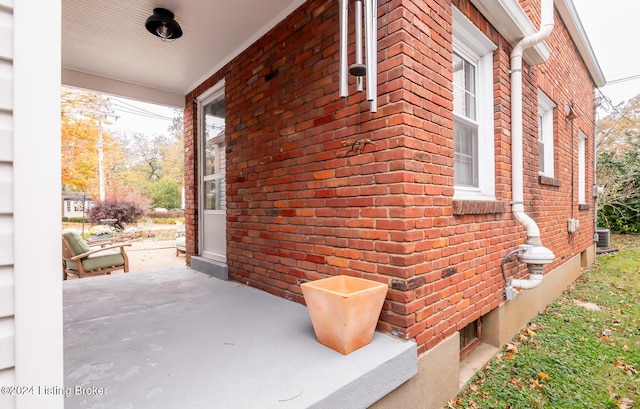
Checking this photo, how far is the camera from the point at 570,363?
2.77 m

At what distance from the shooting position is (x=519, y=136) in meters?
3.13

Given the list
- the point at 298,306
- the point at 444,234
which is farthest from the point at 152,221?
the point at 444,234

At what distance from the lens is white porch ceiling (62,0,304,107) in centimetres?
282

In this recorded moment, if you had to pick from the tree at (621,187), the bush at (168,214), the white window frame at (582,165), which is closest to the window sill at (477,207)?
the white window frame at (582,165)

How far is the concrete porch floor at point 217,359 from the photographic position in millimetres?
1431

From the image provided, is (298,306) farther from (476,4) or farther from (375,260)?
(476,4)

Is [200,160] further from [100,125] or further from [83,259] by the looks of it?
[100,125]

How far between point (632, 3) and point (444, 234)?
12.2m

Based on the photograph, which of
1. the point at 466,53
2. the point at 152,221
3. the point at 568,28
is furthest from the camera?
the point at 152,221

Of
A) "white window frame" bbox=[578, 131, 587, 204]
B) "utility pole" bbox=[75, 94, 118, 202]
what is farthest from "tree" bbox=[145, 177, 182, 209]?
"white window frame" bbox=[578, 131, 587, 204]

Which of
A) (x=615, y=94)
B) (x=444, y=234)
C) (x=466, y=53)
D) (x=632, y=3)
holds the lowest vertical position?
(x=444, y=234)

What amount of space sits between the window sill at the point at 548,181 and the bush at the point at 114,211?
45.5 feet

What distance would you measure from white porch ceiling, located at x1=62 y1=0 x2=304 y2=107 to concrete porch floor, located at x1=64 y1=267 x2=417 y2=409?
8.84ft

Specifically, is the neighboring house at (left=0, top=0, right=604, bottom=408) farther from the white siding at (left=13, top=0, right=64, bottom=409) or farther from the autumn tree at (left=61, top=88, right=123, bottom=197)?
the autumn tree at (left=61, top=88, right=123, bottom=197)
